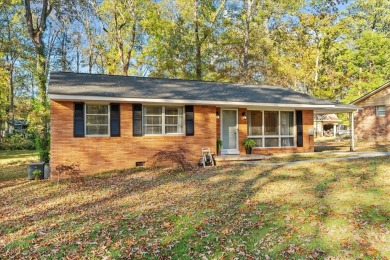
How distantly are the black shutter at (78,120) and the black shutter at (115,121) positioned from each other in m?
1.08

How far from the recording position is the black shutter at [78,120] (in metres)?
10.9

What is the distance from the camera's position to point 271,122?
15.0 meters

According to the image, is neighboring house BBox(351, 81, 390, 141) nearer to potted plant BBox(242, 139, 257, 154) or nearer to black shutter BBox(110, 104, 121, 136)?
potted plant BBox(242, 139, 257, 154)

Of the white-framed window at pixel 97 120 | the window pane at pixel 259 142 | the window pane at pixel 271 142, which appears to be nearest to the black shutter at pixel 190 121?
the white-framed window at pixel 97 120

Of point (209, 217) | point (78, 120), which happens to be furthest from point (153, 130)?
point (209, 217)

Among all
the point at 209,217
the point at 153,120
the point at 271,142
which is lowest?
the point at 209,217

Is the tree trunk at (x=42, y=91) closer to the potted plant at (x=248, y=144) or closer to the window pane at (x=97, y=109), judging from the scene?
the window pane at (x=97, y=109)

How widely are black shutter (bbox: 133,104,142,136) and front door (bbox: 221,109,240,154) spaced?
4085 mm

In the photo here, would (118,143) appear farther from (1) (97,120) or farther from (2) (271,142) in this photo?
(2) (271,142)

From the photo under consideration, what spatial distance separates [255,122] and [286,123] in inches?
69.6

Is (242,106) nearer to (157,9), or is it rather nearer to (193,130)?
(193,130)

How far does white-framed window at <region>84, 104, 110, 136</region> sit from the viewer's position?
11203 millimetres

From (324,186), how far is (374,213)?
7.18 ft

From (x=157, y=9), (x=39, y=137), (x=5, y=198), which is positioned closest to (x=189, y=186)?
(x=5, y=198)
